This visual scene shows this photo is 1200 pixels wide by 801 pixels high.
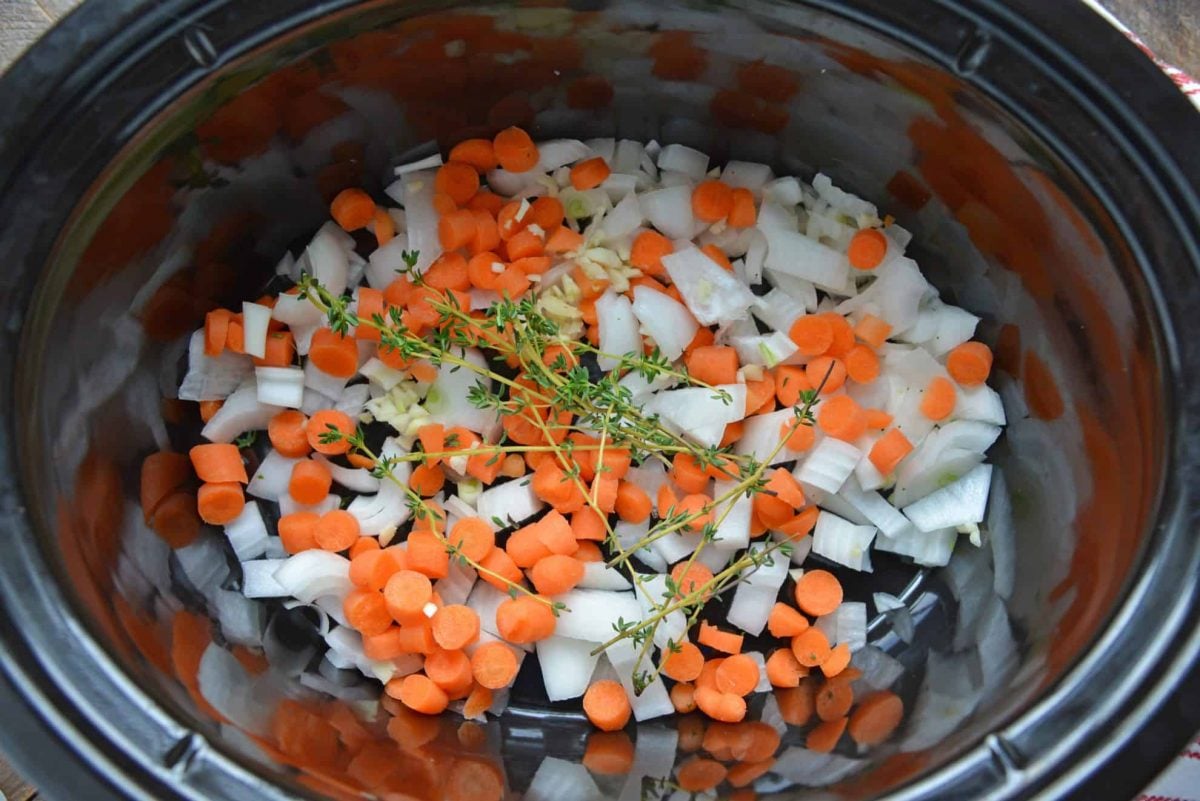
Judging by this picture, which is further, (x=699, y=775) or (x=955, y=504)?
(x=955, y=504)

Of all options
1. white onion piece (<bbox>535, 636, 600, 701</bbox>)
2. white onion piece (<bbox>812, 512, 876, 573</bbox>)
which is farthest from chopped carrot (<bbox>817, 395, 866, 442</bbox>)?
white onion piece (<bbox>535, 636, 600, 701</bbox>)

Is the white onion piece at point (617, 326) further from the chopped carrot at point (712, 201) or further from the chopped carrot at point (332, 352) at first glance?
the chopped carrot at point (332, 352)

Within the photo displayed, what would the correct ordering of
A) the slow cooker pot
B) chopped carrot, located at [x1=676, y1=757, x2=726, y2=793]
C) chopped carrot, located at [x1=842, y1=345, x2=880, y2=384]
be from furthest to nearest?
chopped carrot, located at [x1=842, y1=345, x2=880, y2=384] → chopped carrot, located at [x1=676, y1=757, x2=726, y2=793] → the slow cooker pot

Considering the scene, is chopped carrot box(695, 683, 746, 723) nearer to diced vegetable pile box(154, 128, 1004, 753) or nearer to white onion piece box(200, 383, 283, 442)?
diced vegetable pile box(154, 128, 1004, 753)

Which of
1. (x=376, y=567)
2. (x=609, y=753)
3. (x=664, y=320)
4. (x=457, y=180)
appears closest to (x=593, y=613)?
(x=609, y=753)

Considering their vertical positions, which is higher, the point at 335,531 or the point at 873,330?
the point at 873,330

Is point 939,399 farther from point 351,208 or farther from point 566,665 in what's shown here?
point 351,208
